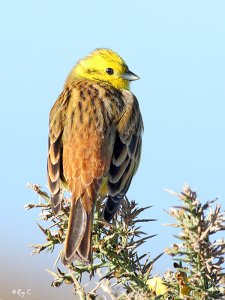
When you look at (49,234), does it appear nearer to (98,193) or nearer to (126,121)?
(98,193)

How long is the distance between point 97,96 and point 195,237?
2.83 m

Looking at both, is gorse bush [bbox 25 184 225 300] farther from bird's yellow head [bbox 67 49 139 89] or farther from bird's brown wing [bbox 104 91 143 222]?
bird's yellow head [bbox 67 49 139 89]

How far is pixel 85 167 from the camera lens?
3533 millimetres

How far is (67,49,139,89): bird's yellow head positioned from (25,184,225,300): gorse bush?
99.9 inches

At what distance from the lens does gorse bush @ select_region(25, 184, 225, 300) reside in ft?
5.38

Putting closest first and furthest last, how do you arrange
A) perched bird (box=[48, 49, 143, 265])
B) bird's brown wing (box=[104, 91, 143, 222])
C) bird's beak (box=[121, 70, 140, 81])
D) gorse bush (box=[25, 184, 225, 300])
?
gorse bush (box=[25, 184, 225, 300]) → perched bird (box=[48, 49, 143, 265]) → bird's brown wing (box=[104, 91, 143, 222]) → bird's beak (box=[121, 70, 140, 81])

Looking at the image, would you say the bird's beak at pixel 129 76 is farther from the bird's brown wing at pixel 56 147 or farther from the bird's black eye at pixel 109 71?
the bird's brown wing at pixel 56 147

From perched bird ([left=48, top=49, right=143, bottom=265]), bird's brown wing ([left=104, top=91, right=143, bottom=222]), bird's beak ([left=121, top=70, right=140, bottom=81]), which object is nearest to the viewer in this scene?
perched bird ([left=48, top=49, right=143, bottom=265])

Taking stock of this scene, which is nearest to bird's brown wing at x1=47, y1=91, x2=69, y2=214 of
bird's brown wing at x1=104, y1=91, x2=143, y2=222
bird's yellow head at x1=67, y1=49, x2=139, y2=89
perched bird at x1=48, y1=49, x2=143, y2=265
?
perched bird at x1=48, y1=49, x2=143, y2=265

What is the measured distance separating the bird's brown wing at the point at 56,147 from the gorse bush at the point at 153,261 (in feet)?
2.53

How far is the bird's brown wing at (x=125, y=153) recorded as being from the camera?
3416 mm

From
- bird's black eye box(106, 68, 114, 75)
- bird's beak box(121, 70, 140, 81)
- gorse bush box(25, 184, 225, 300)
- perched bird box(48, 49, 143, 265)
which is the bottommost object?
gorse bush box(25, 184, 225, 300)

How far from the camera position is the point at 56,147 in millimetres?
3770

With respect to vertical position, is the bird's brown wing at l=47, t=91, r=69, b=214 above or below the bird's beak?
below
